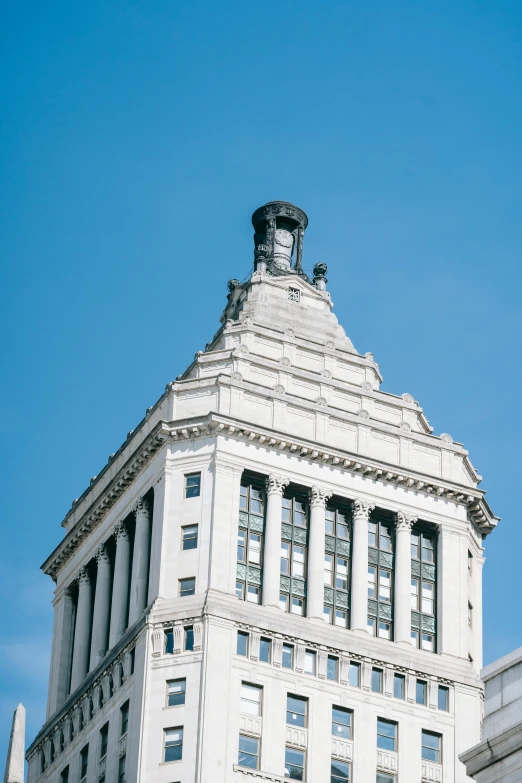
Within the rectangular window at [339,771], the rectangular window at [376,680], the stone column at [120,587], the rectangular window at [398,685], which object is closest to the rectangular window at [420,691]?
the rectangular window at [398,685]

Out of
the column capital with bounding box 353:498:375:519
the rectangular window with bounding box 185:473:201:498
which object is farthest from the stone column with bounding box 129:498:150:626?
the column capital with bounding box 353:498:375:519

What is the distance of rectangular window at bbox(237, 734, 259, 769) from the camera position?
344 feet

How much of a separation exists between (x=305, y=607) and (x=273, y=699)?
6408 mm

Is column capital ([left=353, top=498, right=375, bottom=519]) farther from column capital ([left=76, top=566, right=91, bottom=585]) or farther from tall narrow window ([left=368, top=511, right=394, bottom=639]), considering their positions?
column capital ([left=76, top=566, right=91, bottom=585])

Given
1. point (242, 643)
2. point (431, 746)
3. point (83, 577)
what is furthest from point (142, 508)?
point (431, 746)

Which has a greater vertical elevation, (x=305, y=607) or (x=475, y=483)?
(x=475, y=483)

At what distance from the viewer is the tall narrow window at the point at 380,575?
11444cm

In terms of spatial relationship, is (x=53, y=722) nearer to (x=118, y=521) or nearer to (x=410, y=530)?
(x=118, y=521)

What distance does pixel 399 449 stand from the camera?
119750 millimetres

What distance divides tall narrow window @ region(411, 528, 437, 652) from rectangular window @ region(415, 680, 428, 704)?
2434 millimetres

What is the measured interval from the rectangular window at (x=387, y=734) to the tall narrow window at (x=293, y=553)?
6.94m

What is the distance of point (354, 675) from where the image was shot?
365ft

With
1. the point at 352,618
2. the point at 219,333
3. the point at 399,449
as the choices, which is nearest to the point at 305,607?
the point at 352,618

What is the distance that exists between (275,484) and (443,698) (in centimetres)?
1397
